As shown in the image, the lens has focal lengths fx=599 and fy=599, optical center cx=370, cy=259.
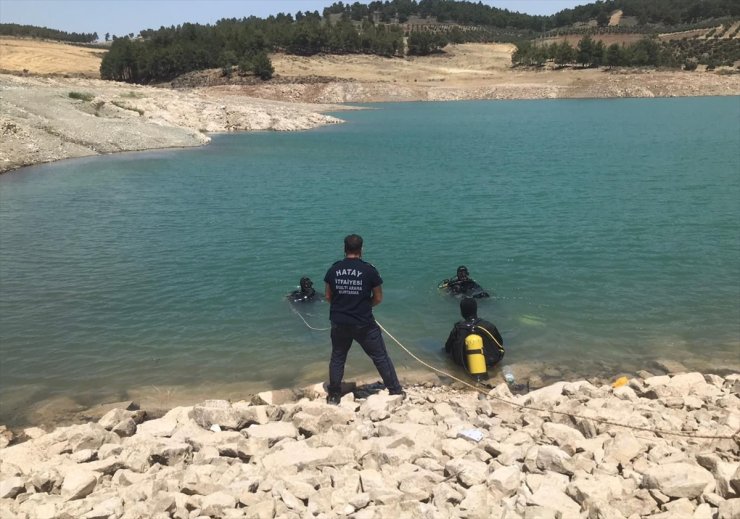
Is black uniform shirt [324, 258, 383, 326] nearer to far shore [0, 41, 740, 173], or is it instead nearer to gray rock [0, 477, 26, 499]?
gray rock [0, 477, 26, 499]

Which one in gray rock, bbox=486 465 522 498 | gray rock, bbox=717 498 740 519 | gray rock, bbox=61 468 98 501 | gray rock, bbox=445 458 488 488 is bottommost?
gray rock, bbox=61 468 98 501

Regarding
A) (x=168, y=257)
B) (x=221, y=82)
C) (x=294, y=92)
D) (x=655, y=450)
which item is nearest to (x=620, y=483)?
(x=655, y=450)

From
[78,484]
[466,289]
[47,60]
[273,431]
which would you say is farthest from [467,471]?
[47,60]

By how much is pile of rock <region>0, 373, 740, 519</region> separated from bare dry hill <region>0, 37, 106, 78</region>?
12258 cm

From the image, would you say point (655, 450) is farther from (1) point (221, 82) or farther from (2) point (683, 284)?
(1) point (221, 82)

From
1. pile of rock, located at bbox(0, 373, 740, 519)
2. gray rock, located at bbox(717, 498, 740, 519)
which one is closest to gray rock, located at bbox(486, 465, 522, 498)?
pile of rock, located at bbox(0, 373, 740, 519)

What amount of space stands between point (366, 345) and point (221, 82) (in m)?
115

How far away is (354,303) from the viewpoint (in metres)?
9.19

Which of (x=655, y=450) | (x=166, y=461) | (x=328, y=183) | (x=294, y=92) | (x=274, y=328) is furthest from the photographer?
(x=294, y=92)

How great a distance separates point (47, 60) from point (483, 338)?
467ft

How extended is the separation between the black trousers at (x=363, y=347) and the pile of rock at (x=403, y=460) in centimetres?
28

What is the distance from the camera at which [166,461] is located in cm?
754

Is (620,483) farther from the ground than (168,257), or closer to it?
farther from the ground

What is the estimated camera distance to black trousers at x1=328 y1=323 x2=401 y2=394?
370 inches
